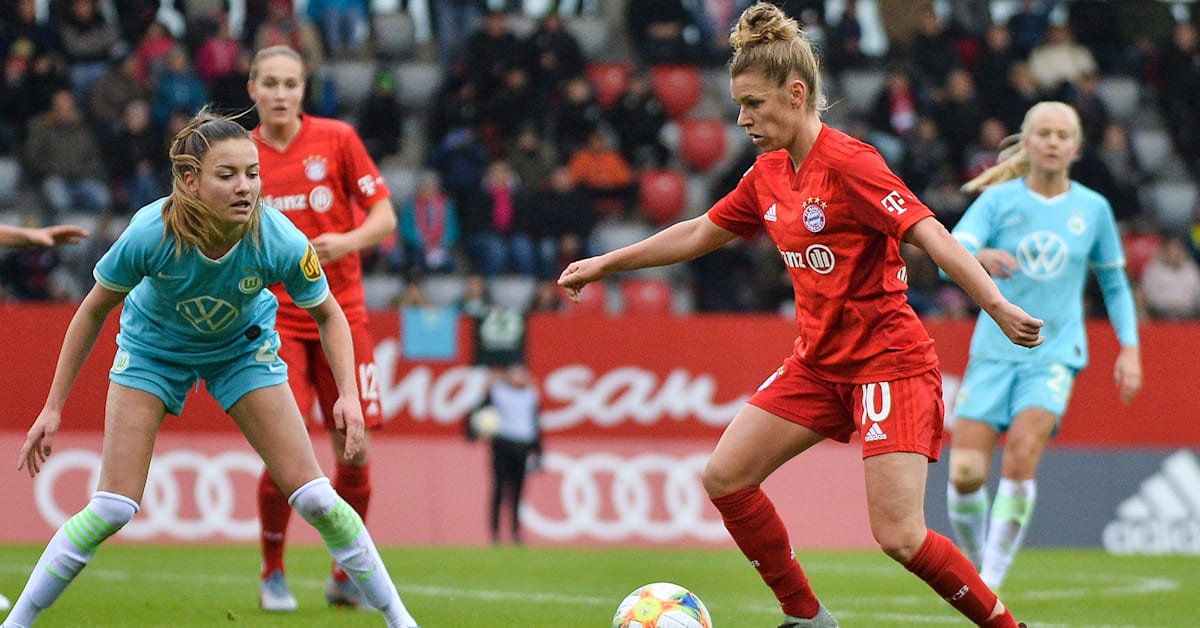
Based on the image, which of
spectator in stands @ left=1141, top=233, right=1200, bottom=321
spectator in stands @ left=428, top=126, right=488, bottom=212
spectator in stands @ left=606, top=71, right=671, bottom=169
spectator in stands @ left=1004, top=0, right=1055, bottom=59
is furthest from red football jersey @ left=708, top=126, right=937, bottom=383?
spectator in stands @ left=1004, top=0, right=1055, bottom=59

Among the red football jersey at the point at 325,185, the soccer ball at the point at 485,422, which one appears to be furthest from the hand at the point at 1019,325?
the soccer ball at the point at 485,422

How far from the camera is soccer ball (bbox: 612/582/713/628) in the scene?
19.1 feet

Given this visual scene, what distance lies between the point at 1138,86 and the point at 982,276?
1584 centimetres

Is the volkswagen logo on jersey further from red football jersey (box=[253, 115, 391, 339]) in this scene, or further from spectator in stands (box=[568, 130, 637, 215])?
spectator in stands (box=[568, 130, 637, 215])

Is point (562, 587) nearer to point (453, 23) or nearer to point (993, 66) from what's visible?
point (453, 23)

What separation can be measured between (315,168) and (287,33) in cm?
1021

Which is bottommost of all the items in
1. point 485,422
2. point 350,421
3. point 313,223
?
point 485,422

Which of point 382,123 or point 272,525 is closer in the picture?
point 272,525

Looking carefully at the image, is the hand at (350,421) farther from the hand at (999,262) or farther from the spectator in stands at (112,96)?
the spectator in stands at (112,96)

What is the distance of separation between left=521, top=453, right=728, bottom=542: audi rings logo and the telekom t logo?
29.1 ft

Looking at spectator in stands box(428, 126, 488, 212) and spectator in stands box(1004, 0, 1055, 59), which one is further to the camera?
spectator in stands box(1004, 0, 1055, 59)

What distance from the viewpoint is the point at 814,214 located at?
5.71 metres

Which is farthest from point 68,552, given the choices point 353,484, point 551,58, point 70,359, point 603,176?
point 551,58

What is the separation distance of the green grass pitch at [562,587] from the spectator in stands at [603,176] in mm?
5035
